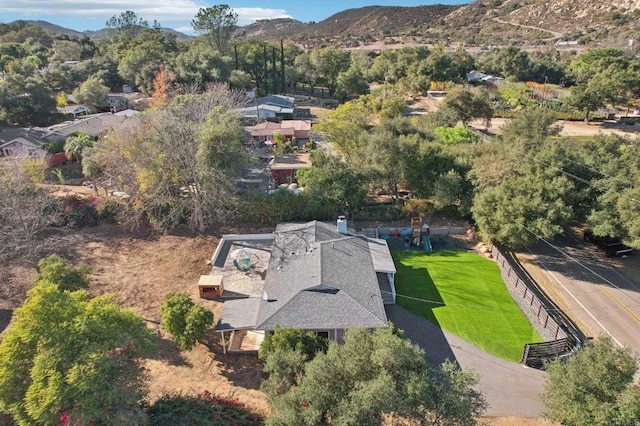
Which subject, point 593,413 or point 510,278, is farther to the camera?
point 510,278

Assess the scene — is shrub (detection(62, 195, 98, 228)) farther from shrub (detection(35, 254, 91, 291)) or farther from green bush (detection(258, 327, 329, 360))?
green bush (detection(258, 327, 329, 360))

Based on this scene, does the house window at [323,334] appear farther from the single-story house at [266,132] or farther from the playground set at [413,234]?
the single-story house at [266,132]

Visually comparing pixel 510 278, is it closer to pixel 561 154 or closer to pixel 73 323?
pixel 561 154

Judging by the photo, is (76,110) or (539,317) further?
(76,110)

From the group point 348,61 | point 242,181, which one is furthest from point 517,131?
point 348,61

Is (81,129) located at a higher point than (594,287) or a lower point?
higher

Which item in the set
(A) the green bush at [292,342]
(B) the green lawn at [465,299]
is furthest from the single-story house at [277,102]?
(A) the green bush at [292,342]

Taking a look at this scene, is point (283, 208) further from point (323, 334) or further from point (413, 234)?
point (323, 334)

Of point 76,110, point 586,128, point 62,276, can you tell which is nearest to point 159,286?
point 62,276
